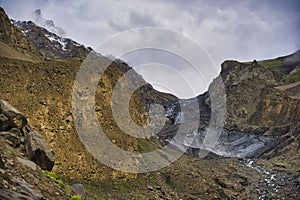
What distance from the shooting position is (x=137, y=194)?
1324 inches

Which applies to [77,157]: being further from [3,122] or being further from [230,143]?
[230,143]

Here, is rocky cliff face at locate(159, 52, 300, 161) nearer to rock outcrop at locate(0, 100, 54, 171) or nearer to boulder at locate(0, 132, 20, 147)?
rock outcrop at locate(0, 100, 54, 171)

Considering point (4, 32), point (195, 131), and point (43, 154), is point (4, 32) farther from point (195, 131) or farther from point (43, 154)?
point (195, 131)

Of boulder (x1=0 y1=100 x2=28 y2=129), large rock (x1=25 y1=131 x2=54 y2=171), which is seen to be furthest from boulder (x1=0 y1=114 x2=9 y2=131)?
large rock (x1=25 y1=131 x2=54 y2=171)

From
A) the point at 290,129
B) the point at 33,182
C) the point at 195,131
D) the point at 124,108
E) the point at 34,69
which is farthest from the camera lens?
the point at 195,131

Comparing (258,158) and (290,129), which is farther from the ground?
(290,129)

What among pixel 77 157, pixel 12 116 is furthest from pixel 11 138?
pixel 77 157

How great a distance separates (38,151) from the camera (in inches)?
819

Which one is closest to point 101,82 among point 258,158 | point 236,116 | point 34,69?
point 34,69

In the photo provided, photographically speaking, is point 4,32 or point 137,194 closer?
point 137,194

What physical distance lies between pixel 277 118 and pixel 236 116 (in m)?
14.0

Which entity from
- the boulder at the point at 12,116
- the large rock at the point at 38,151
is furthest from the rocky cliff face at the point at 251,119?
the boulder at the point at 12,116

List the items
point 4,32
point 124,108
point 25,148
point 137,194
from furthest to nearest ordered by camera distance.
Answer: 1. point 4,32
2. point 124,108
3. point 137,194
4. point 25,148

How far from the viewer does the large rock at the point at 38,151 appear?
20422 millimetres
